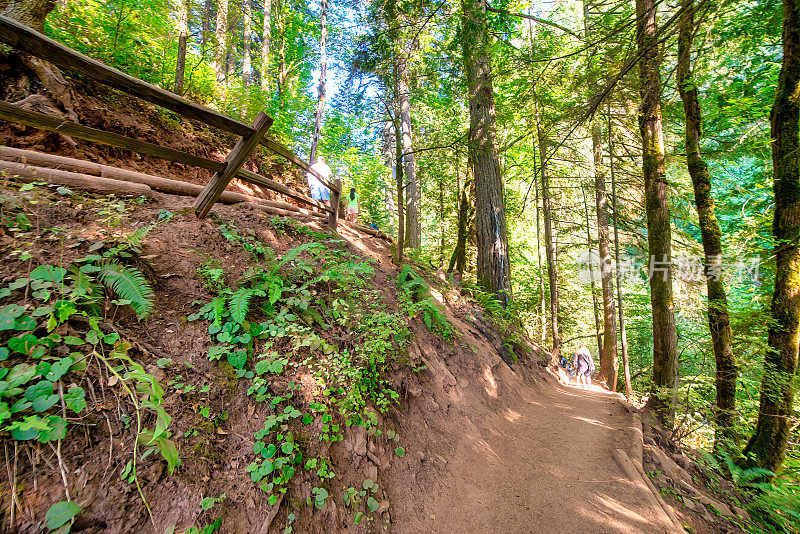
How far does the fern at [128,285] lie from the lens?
2.41 metres

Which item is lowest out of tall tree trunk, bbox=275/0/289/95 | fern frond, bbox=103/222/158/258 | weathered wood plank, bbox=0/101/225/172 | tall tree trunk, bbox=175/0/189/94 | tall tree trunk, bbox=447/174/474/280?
fern frond, bbox=103/222/158/258

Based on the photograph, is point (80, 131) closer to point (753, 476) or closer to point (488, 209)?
point (488, 209)

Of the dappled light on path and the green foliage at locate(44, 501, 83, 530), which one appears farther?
the dappled light on path

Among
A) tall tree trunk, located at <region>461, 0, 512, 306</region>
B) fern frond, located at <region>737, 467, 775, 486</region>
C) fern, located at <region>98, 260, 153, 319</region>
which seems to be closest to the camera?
fern, located at <region>98, 260, 153, 319</region>

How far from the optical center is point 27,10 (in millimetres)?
3811

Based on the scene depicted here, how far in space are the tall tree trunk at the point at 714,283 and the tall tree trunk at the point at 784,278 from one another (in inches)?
17.8

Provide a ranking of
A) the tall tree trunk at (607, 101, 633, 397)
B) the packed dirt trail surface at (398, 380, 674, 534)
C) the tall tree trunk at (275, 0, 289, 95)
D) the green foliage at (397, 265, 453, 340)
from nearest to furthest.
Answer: the packed dirt trail surface at (398, 380, 674, 534) → the green foliage at (397, 265, 453, 340) → the tall tree trunk at (607, 101, 633, 397) → the tall tree trunk at (275, 0, 289, 95)

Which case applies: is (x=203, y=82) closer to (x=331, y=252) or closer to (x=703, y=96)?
(x=331, y=252)

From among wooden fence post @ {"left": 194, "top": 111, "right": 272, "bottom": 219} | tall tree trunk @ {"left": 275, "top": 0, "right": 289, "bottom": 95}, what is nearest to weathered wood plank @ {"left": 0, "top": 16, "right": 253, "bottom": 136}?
wooden fence post @ {"left": 194, "top": 111, "right": 272, "bottom": 219}

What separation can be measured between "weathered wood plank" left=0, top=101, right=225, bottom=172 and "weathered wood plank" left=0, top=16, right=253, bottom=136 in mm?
454

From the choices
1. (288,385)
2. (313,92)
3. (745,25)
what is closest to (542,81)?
(745,25)

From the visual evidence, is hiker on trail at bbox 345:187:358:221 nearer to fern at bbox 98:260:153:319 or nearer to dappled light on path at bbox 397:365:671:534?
dappled light on path at bbox 397:365:671:534

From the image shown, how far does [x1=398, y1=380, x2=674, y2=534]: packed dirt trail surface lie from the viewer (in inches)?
114

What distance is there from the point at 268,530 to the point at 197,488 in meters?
0.56
